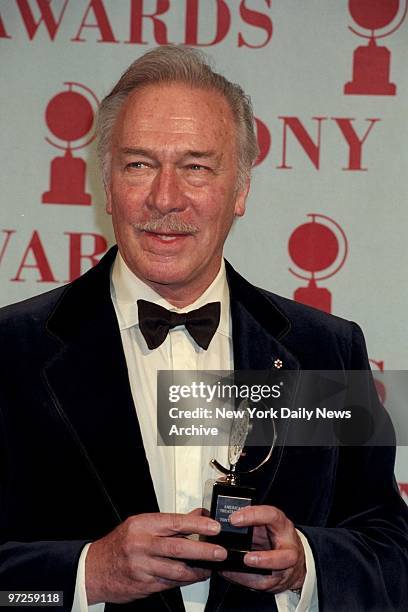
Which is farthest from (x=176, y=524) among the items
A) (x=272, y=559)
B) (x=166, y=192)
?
(x=166, y=192)

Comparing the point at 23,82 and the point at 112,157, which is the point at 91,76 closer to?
the point at 23,82

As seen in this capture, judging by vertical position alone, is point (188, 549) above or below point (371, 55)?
below

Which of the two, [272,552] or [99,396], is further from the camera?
[99,396]

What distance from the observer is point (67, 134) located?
2363 mm

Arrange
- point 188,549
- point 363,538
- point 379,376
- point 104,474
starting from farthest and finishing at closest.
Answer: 1. point 379,376
2. point 363,538
3. point 104,474
4. point 188,549

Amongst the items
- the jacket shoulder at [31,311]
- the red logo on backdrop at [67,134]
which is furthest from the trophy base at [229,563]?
the red logo on backdrop at [67,134]

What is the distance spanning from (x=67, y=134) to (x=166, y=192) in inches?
30.0

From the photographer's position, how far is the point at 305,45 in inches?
92.6

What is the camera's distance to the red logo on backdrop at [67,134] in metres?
2.36

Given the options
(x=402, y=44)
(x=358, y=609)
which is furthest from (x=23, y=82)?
(x=358, y=609)

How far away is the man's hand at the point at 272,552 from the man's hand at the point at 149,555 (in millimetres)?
46

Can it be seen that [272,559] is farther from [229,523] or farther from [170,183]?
[170,183]

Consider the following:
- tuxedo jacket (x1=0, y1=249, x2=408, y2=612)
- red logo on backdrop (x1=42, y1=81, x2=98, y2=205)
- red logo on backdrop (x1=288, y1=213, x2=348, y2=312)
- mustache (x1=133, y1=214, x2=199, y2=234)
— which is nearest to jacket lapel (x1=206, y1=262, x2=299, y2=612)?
tuxedo jacket (x1=0, y1=249, x2=408, y2=612)

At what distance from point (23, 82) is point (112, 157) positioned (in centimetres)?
65
